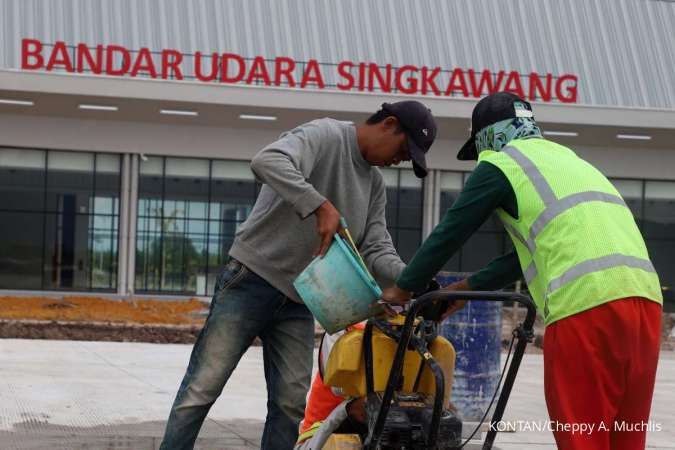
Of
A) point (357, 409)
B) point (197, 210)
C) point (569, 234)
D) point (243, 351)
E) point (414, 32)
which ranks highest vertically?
point (414, 32)

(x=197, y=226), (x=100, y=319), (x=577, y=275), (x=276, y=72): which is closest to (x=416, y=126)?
(x=577, y=275)

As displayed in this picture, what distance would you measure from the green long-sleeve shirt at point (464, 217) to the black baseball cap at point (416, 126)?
62 cm

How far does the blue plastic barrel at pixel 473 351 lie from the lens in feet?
25.3

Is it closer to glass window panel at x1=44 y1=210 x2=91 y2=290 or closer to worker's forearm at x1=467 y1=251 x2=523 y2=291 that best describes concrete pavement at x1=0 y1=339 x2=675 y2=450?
worker's forearm at x1=467 y1=251 x2=523 y2=291

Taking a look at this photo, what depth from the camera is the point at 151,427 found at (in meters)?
7.39

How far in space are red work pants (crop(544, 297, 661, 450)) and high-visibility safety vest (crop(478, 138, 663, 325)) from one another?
0.05m

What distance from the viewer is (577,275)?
326 centimetres

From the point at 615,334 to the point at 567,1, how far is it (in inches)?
1334

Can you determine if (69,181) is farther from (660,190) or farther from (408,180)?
(660,190)

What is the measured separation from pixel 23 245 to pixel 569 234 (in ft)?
96.3

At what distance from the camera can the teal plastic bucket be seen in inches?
146

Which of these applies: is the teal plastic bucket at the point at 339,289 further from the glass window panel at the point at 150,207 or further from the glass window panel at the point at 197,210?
the glass window panel at the point at 150,207

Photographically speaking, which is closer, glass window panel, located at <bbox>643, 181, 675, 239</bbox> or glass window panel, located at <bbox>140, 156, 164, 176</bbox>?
glass window panel, located at <bbox>140, 156, 164, 176</bbox>

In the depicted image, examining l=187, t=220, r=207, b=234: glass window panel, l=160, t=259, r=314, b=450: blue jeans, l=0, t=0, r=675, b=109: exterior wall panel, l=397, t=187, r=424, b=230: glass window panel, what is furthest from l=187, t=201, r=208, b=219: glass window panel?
l=160, t=259, r=314, b=450: blue jeans
